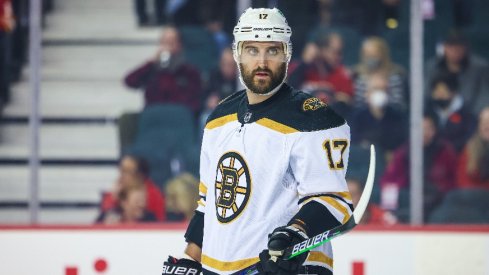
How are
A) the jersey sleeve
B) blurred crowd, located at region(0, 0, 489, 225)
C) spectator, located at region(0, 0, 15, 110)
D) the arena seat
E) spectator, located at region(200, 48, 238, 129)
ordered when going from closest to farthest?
the jersey sleeve, blurred crowd, located at region(0, 0, 489, 225), the arena seat, spectator, located at region(200, 48, 238, 129), spectator, located at region(0, 0, 15, 110)

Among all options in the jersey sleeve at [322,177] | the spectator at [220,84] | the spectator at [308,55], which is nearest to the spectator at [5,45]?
the spectator at [220,84]

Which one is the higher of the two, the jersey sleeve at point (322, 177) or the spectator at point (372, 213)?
the jersey sleeve at point (322, 177)

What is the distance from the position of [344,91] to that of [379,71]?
21 centimetres

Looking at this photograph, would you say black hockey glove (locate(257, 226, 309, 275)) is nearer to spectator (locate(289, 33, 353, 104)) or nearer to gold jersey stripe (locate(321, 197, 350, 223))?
gold jersey stripe (locate(321, 197, 350, 223))

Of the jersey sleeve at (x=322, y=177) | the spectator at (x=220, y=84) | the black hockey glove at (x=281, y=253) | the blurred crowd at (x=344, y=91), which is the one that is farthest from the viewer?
the spectator at (x=220, y=84)

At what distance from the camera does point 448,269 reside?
A: 4742 mm

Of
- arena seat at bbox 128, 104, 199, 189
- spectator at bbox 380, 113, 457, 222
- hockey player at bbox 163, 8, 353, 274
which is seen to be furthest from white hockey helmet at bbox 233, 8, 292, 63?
arena seat at bbox 128, 104, 199, 189

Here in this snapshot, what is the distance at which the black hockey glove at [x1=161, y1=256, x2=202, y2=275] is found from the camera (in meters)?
3.10

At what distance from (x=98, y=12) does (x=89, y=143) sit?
73cm

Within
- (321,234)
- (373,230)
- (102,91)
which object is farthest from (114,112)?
(321,234)

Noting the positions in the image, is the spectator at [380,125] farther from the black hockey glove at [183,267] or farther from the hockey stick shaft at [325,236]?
the hockey stick shaft at [325,236]

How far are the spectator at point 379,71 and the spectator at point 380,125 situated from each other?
0.13ft

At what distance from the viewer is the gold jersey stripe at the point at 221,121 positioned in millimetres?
3043

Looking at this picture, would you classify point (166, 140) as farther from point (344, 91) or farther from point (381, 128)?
point (381, 128)
